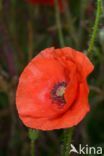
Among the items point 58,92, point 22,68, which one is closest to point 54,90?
point 58,92

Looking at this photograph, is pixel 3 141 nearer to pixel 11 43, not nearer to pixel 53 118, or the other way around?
pixel 11 43

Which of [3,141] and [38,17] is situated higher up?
[38,17]

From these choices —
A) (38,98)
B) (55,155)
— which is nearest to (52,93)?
(38,98)

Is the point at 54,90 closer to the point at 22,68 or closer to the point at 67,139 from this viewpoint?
the point at 67,139

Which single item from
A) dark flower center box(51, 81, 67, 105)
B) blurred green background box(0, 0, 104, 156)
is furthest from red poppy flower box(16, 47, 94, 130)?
blurred green background box(0, 0, 104, 156)

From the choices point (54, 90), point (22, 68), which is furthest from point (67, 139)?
point (22, 68)

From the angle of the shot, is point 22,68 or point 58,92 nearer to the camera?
point 58,92
